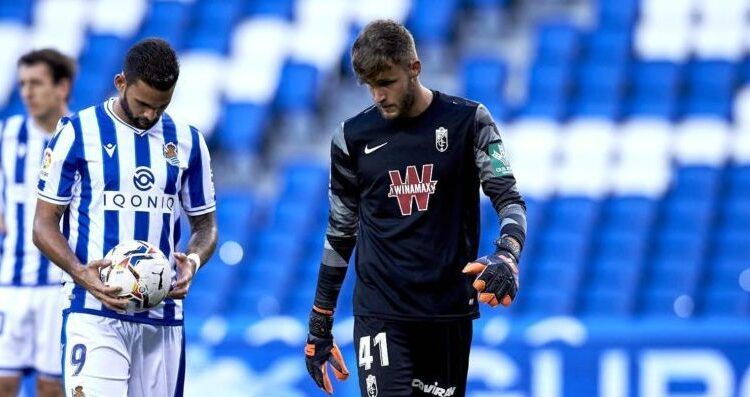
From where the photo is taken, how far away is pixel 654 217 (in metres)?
11.6

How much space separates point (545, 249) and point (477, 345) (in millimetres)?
2327

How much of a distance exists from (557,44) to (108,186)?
7.82 metres

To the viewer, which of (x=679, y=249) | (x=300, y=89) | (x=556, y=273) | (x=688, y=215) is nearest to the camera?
(x=556, y=273)

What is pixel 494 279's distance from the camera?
16.7 ft

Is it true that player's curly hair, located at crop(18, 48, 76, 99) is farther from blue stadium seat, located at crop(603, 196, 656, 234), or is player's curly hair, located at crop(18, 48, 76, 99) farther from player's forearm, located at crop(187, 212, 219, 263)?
blue stadium seat, located at crop(603, 196, 656, 234)

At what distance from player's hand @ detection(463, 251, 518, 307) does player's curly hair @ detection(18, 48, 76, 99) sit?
3.12 meters

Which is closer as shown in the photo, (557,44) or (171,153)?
(171,153)

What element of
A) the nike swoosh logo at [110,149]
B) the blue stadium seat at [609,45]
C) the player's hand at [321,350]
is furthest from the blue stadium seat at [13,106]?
the player's hand at [321,350]

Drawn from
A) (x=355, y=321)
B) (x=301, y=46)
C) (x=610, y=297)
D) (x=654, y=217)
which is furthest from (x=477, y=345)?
(x=301, y=46)

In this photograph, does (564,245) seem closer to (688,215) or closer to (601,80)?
(688,215)

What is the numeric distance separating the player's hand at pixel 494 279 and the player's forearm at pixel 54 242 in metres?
1.59

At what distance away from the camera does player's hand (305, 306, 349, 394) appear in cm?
584

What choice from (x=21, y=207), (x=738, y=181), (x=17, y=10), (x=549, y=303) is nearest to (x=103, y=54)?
(x=17, y=10)

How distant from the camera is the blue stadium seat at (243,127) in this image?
509 inches
